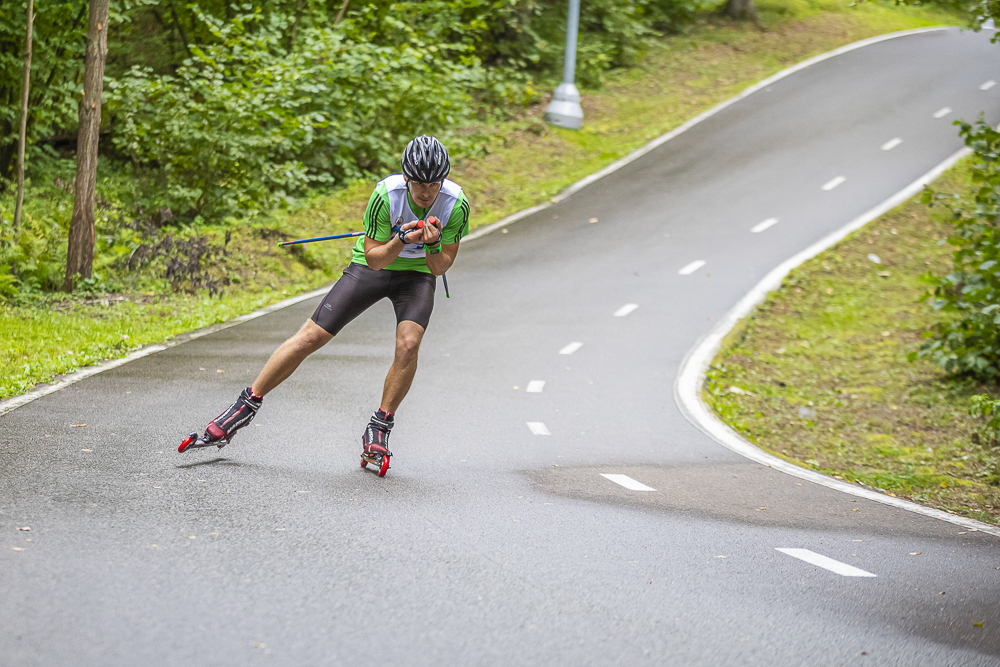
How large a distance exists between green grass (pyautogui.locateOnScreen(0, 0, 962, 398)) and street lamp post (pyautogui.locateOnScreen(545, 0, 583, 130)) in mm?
392

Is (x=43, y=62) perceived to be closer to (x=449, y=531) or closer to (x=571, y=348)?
(x=571, y=348)

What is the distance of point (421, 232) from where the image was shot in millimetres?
5113

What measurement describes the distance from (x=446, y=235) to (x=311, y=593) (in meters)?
2.39

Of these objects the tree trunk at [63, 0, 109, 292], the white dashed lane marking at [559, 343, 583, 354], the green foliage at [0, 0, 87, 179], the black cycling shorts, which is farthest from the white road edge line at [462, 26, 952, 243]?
the black cycling shorts

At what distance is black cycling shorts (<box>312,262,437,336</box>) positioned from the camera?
5.55 m

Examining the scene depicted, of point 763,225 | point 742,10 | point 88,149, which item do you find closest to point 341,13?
point 88,149

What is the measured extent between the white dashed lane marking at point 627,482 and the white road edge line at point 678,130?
30.2 ft

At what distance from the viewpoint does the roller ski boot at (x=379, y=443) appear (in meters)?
5.66

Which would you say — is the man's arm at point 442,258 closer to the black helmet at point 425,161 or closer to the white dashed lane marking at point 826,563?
the black helmet at point 425,161

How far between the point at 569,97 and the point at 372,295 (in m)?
16.8

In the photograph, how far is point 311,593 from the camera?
3738mm

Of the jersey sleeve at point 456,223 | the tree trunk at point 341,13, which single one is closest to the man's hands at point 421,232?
the jersey sleeve at point 456,223

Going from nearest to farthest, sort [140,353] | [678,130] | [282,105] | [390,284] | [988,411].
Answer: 1. [390,284]
2. [988,411]
3. [140,353]
4. [282,105]
5. [678,130]

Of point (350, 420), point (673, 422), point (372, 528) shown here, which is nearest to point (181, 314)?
point (350, 420)
